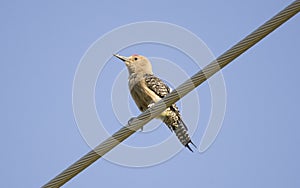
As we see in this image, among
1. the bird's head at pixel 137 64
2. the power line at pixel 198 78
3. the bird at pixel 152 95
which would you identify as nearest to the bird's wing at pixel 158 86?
the bird at pixel 152 95

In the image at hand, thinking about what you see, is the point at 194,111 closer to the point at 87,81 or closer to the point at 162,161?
the point at 162,161

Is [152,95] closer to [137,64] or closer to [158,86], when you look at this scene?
[158,86]

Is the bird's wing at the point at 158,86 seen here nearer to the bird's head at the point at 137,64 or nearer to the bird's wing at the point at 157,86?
the bird's wing at the point at 157,86

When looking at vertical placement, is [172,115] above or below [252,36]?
above

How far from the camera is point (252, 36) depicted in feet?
19.3

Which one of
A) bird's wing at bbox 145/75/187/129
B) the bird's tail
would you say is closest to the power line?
the bird's tail

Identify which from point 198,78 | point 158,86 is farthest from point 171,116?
point 198,78

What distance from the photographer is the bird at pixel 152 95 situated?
10273 millimetres

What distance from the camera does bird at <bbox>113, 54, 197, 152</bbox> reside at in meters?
10.3

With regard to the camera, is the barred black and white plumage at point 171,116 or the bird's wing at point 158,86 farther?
the bird's wing at point 158,86

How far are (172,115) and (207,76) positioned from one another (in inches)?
167

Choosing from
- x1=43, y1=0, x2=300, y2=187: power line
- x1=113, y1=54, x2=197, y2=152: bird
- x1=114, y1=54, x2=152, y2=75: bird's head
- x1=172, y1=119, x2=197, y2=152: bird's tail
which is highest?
x1=114, y1=54, x2=152, y2=75: bird's head

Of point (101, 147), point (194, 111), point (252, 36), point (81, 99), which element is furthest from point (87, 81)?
point (252, 36)

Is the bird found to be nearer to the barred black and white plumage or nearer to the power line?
the barred black and white plumage
